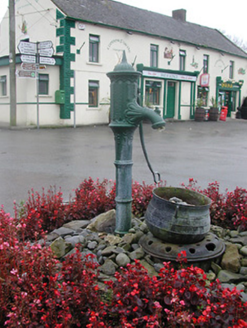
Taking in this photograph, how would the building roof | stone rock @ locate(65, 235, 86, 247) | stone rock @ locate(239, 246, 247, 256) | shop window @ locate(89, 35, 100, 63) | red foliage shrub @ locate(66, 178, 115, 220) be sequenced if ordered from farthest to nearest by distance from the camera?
shop window @ locate(89, 35, 100, 63), the building roof, red foliage shrub @ locate(66, 178, 115, 220), stone rock @ locate(65, 235, 86, 247), stone rock @ locate(239, 246, 247, 256)

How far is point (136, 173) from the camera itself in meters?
8.36

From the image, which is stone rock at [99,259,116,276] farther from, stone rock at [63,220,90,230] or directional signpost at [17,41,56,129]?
directional signpost at [17,41,56,129]

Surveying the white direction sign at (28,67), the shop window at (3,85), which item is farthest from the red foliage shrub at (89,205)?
the shop window at (3,85)

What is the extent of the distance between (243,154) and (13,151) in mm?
7242

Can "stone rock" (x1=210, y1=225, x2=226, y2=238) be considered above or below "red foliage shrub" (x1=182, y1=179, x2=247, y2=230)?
below

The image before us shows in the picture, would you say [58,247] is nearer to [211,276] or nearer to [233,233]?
[211,276]

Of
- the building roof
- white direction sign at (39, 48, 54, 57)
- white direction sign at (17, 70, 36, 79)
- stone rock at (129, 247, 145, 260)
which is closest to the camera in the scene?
stone rock at (129, 247, 145, 260)

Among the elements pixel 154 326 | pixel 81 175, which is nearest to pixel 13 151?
pixel 81 175

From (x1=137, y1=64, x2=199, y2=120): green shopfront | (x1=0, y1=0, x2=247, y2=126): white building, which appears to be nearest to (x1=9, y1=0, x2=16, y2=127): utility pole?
(x1=0, y1=0, x2=247, y2=126): white building

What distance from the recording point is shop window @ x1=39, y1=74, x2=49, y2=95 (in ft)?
70.5

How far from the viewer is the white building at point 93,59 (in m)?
21.5

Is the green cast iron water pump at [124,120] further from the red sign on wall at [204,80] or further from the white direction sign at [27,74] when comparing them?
the red sign on wall at [204,80]

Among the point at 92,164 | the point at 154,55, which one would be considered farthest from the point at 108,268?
the point at 154,55

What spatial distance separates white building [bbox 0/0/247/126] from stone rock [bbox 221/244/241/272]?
17.2 metres
